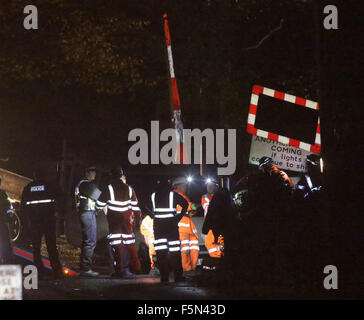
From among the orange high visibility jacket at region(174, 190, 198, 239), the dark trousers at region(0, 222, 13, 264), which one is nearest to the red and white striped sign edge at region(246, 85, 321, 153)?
the orange high visibility jacket at region(174, 190, 198, 239)

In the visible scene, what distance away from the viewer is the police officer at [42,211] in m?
12.6

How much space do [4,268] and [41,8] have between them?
15.0 meters

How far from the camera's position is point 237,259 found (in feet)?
34.9

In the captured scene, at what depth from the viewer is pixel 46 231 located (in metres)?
12.6

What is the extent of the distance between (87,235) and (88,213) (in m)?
0.36

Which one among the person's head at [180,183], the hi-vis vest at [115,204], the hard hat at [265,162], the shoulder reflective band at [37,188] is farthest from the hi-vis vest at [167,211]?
the shoulder reflective band at [37,188]

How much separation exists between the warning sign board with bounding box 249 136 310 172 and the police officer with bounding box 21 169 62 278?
3.34 meters

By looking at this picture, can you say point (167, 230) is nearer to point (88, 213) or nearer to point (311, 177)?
point (88, 213)

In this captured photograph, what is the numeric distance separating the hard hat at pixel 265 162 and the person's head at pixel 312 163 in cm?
66

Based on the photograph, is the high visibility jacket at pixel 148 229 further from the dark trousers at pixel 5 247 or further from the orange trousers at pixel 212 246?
the dark trousers at pixel 5 247

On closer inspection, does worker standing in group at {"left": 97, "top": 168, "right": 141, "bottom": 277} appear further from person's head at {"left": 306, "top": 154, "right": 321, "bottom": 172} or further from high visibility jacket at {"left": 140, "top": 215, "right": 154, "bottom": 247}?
person's head at {"left": 306, "top": 154, "right": 321, "bottom": 172}

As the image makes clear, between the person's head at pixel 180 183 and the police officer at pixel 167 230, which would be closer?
the police officer at pixel 167 230

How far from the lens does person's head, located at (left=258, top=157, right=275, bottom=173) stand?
1098 centimetres
